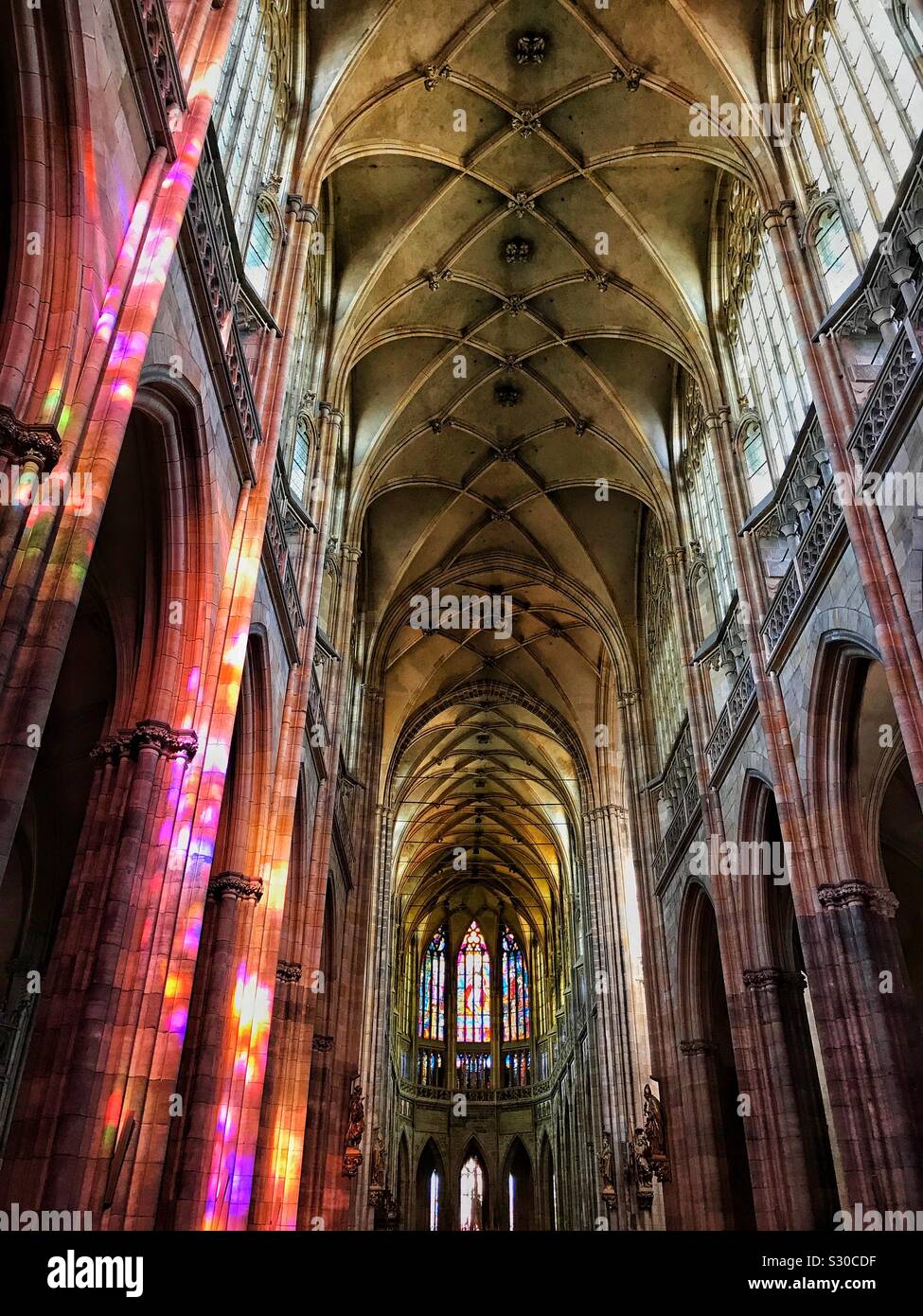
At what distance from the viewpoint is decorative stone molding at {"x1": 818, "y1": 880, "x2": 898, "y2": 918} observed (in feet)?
41.1

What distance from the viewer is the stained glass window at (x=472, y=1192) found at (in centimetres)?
4431

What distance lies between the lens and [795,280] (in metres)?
14.4

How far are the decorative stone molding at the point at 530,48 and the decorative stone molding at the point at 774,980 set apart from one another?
1519 cm

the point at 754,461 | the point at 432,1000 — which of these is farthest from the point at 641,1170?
the point at 432,1000

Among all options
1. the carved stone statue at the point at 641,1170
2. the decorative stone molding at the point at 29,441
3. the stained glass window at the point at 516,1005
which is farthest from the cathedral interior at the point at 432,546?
the stained glass window at the point at 516,1005

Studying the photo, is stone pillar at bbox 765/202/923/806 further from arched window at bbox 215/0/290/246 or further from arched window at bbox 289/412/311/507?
arched window at bbox 289/412/311/507

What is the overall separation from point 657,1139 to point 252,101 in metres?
18.9

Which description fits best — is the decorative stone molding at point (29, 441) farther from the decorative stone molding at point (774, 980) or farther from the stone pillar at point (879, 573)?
the decorative stone molding at point (774, 980)

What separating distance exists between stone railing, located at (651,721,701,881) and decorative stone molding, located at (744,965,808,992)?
139 inches

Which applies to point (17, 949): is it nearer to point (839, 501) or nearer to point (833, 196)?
point (839, 501)

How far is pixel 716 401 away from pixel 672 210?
3.88 metres

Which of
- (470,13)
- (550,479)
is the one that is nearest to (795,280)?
(470,13)

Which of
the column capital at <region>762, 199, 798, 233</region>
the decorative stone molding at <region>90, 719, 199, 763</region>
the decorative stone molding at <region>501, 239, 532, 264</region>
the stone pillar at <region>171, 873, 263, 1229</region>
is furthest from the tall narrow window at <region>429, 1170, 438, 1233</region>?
the column capital at <region>762, 199, 798, 233</region>

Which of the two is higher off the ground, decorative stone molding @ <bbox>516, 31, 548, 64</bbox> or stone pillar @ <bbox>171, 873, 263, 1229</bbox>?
decorative stone molding @ <bbox>516, 31, 548, 64</bbox>
